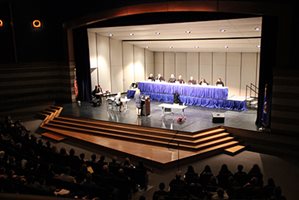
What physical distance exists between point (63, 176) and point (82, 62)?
444 inches

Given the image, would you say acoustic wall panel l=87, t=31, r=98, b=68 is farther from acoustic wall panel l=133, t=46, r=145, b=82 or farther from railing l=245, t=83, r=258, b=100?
railing l=245, t=83, r=258, b=100

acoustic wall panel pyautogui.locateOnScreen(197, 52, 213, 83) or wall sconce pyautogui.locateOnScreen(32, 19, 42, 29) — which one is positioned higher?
wall sconce pyautogui.locateOnScreen(32, 19, 42, 29)

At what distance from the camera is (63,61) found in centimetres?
1758

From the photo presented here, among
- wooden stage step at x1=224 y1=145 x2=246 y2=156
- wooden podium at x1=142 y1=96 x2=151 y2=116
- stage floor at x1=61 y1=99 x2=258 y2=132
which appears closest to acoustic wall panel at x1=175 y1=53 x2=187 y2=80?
stage floor at x1=61 y1=99 x2=258 y2=132

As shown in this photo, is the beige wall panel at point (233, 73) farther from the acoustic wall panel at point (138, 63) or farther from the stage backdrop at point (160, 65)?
the acoustic wall panel at point (138, 63)

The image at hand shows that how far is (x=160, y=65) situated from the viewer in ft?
71.2

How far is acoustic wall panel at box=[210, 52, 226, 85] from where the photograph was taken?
18.0m

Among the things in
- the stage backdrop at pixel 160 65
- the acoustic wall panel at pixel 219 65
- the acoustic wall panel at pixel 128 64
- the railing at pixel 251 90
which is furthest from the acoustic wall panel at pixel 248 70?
the acoustic wall panel at pixel 128 64

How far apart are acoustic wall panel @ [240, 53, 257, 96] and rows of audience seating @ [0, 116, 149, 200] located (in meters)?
11.3

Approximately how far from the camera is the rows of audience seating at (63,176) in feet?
19.3

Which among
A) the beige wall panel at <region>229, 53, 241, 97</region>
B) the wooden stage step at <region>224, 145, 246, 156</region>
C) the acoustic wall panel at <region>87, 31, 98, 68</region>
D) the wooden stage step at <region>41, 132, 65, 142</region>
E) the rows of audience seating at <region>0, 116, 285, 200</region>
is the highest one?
the acoustic wall panel at <region>87, 31, 98, 68</region>

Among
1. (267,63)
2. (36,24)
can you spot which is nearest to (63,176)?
(267,63)

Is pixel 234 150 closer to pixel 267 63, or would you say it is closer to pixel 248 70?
pixel 267 63

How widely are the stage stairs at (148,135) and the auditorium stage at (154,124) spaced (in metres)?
0.16
